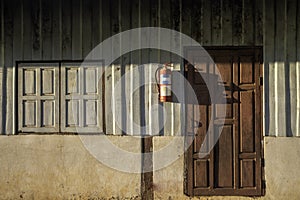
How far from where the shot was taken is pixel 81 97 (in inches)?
290

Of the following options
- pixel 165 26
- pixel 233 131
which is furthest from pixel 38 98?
pixel 233 131

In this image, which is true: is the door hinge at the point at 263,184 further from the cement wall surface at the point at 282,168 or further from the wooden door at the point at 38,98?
the wooden door at the point at 38,98

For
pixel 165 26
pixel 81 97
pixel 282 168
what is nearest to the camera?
pixel 282 168

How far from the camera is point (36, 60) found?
24.3ft

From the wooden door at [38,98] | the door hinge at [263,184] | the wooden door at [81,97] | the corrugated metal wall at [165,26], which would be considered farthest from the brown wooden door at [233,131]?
the wooden door at [38,98]

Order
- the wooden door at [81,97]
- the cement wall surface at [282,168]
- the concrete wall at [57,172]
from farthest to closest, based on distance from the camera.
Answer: the wooden door at [81,97] < the concrete wall at [57,172] < the cement wall surface at [282,168]

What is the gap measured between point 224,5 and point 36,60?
3.44 meters

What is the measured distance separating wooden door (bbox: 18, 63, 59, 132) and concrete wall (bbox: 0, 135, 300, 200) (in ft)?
0.76

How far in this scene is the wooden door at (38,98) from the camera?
7.39 m

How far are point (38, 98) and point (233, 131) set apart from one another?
3.48 metres

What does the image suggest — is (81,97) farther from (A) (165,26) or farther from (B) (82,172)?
(A) (165,26)

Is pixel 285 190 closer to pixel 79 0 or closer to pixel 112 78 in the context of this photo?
pixel 112 78

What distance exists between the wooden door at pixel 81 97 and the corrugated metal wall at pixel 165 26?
0.23 metres

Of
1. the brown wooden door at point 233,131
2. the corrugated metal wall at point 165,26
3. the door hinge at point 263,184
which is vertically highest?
the corrugated metal wall at point 165,26
